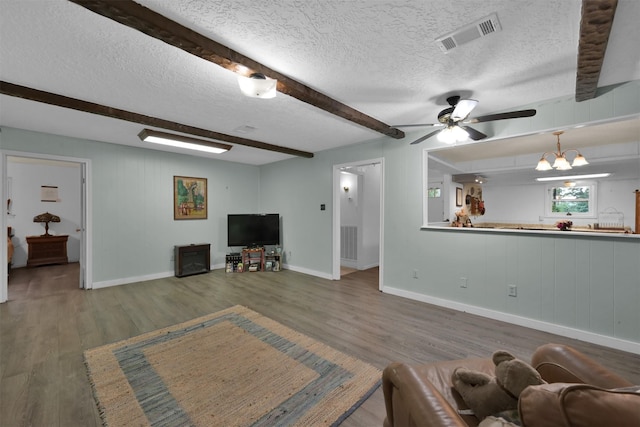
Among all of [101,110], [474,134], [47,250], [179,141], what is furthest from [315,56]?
[47,250]

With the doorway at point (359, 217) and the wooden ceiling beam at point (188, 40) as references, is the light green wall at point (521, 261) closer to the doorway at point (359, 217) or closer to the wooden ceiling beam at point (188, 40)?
the doorway at point (359, 217)

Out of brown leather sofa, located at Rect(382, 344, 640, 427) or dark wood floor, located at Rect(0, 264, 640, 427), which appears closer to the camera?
brown leather sofa, located at Rect(382, 344, 640, 427)

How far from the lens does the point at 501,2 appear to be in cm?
151

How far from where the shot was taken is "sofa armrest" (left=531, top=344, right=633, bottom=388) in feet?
3.71

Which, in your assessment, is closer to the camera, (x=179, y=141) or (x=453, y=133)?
(x=453, y=133)

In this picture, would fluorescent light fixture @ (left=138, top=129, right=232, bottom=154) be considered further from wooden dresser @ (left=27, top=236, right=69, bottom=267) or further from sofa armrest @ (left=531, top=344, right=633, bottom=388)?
sofa armrest @ (left=531, top=344, right=633, bottom=388)

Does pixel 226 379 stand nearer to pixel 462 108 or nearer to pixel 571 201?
pixel 462 108

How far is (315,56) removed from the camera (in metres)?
2.01

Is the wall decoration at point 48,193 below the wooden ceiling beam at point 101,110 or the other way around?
below

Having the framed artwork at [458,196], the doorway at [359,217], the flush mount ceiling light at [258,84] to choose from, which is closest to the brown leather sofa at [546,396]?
the flush mount ceiling light at [258,84]

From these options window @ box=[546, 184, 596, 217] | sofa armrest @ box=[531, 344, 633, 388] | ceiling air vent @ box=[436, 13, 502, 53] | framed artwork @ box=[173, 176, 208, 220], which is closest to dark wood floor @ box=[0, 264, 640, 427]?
sofa armrest @ box=[531, 344, 633, 388]

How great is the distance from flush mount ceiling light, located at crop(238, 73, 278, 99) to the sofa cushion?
2.30 m

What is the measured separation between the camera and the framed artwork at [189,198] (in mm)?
5223

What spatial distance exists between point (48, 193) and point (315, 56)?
7.66 m
